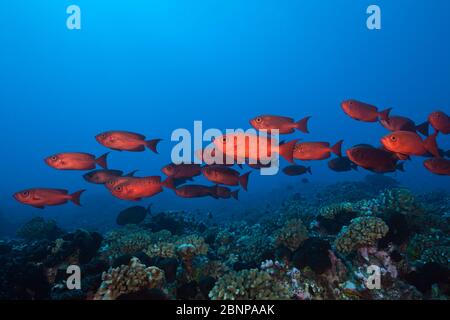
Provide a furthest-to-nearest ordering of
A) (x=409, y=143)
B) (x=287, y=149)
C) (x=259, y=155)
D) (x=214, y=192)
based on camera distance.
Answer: (x=214, y=192) → (x=287, y=149) → (x=259, y=155) → (x=409, y=143)

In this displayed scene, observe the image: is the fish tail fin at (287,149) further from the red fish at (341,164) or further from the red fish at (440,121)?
the red fish at (341,164)

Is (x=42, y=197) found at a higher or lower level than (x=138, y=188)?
lower

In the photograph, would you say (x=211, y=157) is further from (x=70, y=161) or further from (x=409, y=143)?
(x=409, y=143)

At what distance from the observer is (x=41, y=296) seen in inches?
239

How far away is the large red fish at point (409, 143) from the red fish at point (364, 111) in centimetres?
132

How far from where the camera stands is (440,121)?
6.23 meters

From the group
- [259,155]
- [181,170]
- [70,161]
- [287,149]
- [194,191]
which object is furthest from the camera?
[194,191]

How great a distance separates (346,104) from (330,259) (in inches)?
139

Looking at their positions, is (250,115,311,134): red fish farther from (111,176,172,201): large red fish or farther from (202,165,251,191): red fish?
(111,176,172,201): large red fish

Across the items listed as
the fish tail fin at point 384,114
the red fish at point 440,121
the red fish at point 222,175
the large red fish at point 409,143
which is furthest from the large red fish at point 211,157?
the red fish at point 440,121

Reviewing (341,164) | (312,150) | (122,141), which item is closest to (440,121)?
(312,150)

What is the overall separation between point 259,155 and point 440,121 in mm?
4006
